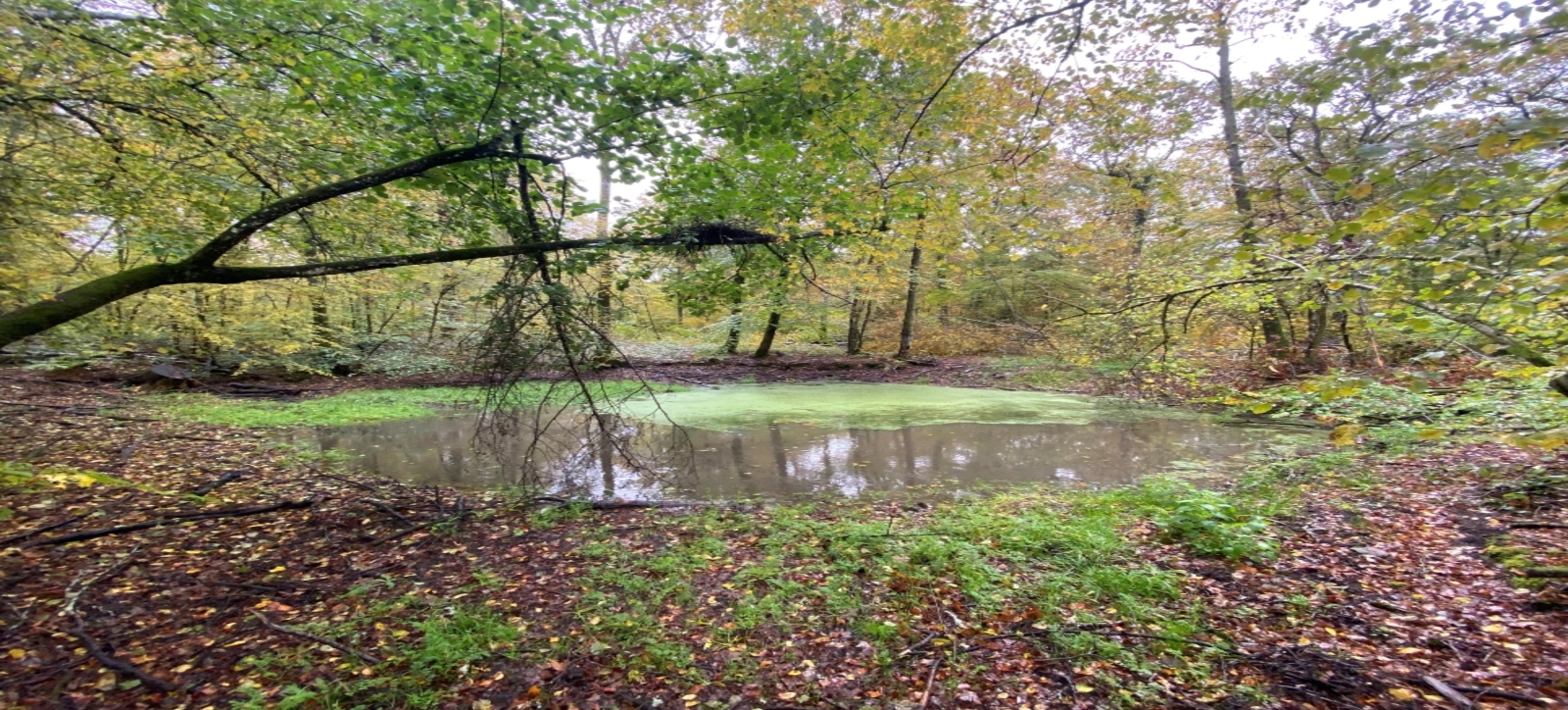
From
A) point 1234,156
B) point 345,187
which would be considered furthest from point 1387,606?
point 1234,156

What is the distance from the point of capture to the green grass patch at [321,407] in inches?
331

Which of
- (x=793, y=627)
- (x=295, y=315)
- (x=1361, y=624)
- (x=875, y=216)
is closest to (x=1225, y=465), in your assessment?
(x=1361, y=624)

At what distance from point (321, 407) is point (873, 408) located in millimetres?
9080

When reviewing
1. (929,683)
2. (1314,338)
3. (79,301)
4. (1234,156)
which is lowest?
(929,683)

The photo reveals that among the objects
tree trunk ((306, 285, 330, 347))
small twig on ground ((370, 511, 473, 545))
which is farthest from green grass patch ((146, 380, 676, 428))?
small twig on ground ((370, 511, 473, 545))

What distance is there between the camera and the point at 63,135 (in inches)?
187

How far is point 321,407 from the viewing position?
1009 cm

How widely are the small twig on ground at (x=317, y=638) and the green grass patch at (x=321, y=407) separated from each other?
3.89m

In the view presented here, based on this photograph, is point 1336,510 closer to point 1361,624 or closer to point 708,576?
point 1361,624

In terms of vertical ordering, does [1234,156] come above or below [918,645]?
above

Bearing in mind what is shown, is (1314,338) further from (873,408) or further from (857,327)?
(857,327)

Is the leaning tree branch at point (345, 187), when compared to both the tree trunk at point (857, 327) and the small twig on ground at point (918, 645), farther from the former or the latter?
the tree trunk at point (857, 327)

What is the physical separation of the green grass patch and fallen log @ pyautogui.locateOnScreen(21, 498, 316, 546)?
248cm

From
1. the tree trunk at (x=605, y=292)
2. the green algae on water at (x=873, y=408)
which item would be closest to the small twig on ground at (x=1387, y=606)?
the tree trunk at (x=605, y=292)
